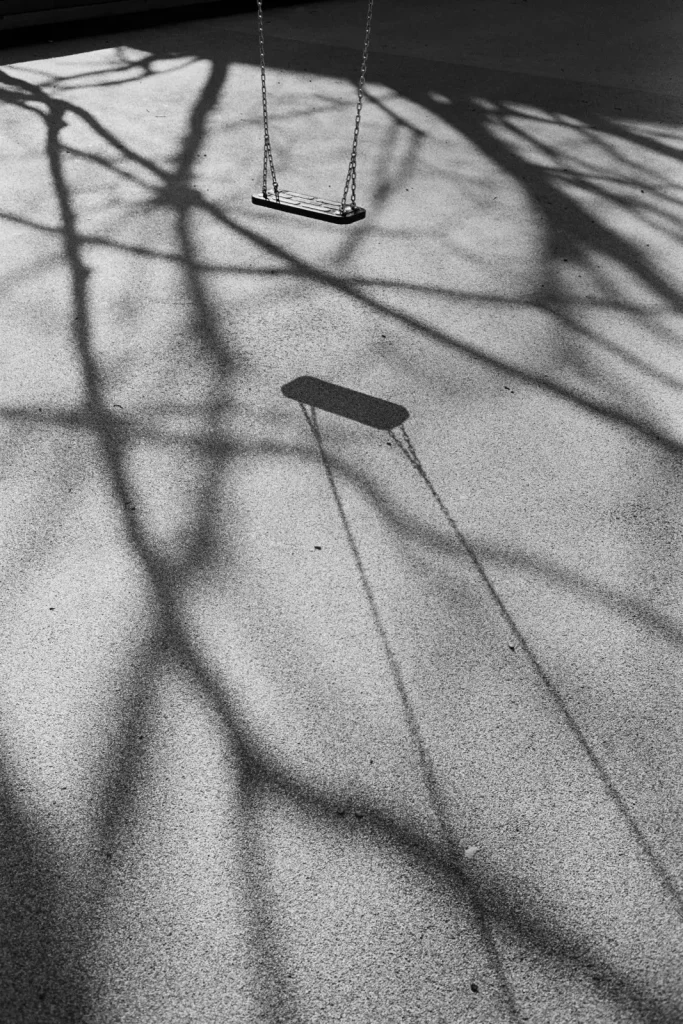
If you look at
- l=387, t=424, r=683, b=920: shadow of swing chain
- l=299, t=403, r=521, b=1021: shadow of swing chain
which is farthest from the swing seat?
l=299, t=403, r=521, b=1021: shadow of swing chain

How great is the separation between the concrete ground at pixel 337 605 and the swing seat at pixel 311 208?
1.57ft

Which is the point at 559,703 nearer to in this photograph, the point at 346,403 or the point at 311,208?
the point at 346,403

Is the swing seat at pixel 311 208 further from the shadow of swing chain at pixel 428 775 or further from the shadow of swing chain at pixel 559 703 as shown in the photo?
the shadow of swing chain at pixel 428 775

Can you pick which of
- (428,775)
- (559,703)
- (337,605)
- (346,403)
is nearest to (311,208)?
(346,403)

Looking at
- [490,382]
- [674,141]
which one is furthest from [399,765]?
[674,141]

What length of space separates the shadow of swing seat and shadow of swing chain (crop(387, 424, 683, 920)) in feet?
0.45

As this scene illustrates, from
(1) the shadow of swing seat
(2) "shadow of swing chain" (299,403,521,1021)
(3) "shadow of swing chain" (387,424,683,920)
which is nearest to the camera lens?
(2) "shadow of swing chain" (299,403,521,1021)

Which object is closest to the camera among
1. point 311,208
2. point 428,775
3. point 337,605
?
point 428,775

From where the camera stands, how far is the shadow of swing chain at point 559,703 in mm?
2611

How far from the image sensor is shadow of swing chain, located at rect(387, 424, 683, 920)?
103 inches

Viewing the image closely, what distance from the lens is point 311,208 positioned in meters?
5.35

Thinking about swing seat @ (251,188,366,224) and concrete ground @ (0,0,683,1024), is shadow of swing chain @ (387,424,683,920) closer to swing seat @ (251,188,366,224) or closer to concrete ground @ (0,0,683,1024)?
concrete ground @ (0,0,683,1024)

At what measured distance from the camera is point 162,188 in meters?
7.24

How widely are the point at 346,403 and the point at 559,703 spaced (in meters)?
1.95
